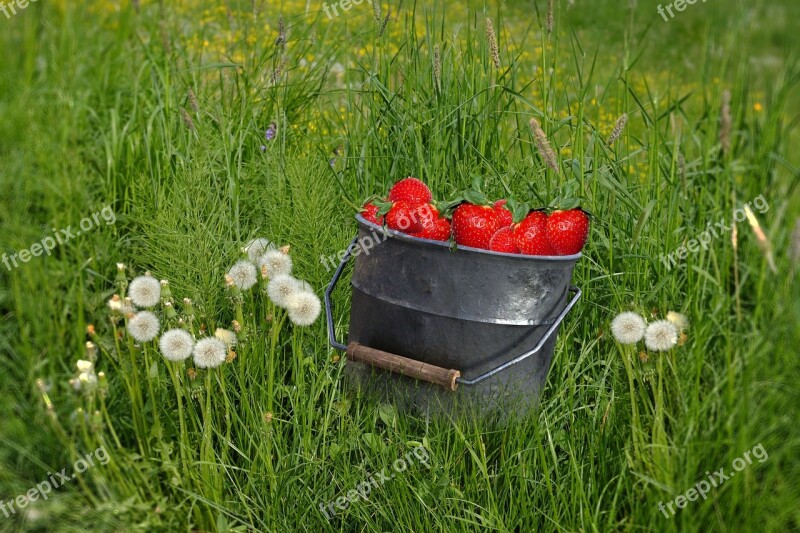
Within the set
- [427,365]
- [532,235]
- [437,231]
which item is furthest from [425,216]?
[427,365]

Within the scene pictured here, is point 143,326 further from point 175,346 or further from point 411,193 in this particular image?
point 411,193

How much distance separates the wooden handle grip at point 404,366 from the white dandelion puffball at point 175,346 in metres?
0.43

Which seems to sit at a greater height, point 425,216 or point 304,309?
point 425,216

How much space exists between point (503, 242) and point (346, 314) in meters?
0.76

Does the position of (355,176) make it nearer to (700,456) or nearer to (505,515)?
(505,515)

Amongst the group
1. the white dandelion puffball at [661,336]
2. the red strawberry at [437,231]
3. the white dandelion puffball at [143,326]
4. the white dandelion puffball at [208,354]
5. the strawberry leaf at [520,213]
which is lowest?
the white dandelion puffball at [661,336]

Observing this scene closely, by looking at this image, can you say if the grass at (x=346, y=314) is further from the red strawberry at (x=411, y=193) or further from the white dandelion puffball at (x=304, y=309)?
the red strawberry at (x=411, y=193)

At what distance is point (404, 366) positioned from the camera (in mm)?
2125

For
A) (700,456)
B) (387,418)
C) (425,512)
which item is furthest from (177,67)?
(700,456)

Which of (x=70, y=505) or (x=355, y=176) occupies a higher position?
(x=355, y=176)

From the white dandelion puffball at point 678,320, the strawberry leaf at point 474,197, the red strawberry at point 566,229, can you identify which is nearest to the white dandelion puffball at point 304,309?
the strawberry leaf at point 474,197

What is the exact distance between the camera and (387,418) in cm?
227

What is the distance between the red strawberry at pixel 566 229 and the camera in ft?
6.89

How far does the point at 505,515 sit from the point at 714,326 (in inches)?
28.2
